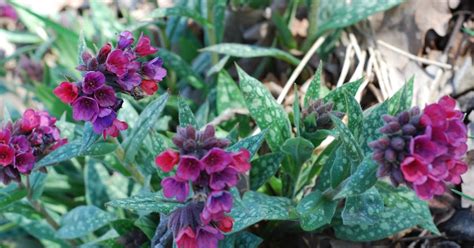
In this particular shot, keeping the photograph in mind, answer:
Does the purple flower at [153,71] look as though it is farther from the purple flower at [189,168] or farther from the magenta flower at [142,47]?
the purple flower at [189,168]

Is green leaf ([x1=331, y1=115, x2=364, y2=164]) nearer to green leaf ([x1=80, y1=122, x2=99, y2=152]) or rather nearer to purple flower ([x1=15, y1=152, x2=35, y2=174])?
green leaf ([x1=80, y1=122, x2=99, y2=152])

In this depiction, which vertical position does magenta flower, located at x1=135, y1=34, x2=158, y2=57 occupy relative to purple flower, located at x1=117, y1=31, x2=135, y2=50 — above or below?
below

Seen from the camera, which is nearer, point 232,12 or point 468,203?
point 468,203

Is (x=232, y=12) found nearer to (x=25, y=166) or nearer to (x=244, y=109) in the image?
(x=244, y=109)

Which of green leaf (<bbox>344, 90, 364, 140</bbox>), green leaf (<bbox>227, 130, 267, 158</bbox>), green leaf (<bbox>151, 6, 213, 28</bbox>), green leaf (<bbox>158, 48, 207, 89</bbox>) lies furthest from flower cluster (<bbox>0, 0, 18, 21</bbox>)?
green leaf (<bbox>344, 90, 364, 140</bbox>)

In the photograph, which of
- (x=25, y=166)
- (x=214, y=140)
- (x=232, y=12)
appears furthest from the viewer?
(x=232, y=12)

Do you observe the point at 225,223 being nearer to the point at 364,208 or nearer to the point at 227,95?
the point at 364,208

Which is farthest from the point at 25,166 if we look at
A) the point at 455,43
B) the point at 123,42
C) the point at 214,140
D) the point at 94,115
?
the point at 455,43
